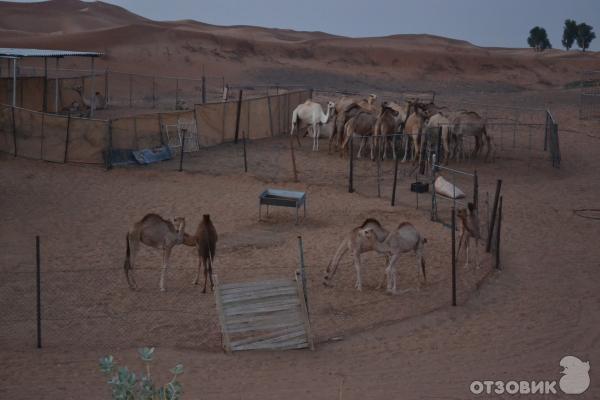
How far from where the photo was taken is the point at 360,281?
15.7 metres

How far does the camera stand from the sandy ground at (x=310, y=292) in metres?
11.9

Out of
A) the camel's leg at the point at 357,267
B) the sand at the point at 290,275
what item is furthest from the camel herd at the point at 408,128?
the camel's leg at the point at 357,267

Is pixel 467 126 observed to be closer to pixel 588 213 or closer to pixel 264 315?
pixel 588 213

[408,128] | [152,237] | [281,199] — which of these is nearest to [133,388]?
[152,237]

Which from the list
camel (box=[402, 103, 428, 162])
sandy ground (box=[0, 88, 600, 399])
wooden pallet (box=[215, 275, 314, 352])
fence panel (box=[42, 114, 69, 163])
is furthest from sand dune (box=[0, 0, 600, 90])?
wooden pallet (box=[215, 275, 314, 352])

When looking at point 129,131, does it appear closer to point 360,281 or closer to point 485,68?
point 360,281

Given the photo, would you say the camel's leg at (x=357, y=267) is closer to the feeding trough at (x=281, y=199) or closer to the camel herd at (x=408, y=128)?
the feeding trough at (x=281, y=199)

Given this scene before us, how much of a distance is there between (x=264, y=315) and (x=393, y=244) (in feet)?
11.4

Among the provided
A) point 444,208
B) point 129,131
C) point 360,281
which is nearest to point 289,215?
point 444,208

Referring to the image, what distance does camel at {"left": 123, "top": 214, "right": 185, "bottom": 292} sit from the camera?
15.6 meters

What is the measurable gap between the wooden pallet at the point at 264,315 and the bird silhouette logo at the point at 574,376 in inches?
136

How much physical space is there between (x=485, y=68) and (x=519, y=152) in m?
47.6

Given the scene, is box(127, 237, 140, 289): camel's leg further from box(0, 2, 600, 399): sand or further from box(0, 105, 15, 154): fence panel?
box(0, 105, 15, 154): fence panel

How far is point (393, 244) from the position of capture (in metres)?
15.6
